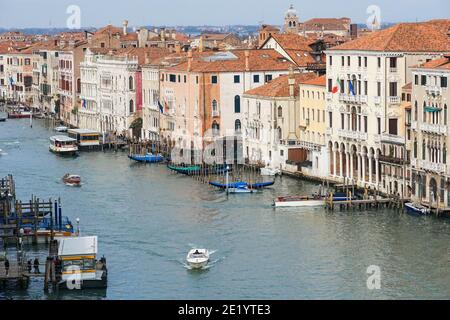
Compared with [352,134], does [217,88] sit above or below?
above

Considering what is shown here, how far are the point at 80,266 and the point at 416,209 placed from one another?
669 centimetres

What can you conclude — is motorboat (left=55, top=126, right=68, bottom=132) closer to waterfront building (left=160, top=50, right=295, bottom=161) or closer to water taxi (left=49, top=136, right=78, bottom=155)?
water taxi (left=49, top=136, right=78, bottom=155)

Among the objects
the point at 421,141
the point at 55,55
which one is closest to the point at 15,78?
the point at 55,55

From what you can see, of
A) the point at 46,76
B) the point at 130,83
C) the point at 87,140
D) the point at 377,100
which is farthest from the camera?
the point at 46,76

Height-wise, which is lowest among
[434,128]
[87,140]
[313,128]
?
[87,140]

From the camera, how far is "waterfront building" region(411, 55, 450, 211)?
1962 cm

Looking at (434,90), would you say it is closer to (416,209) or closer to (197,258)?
(416,209)

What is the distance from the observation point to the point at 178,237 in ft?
58.5

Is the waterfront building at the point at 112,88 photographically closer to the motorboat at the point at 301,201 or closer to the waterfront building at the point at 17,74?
the waterfront building at the point at 17,74

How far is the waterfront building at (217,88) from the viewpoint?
29.1 metres

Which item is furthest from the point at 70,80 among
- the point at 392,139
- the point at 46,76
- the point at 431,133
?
the point at 431,133

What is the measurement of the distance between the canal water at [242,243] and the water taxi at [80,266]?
202mm

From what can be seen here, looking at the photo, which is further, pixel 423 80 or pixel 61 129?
pixel 61 129

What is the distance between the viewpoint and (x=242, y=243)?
1723cm
